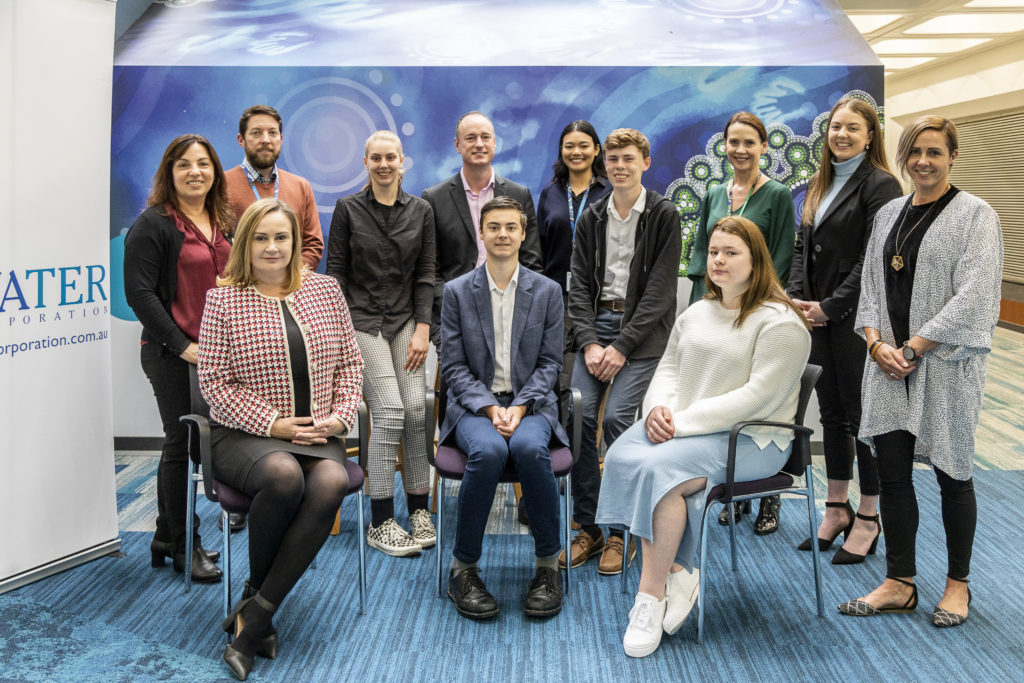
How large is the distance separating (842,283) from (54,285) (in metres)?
3.01

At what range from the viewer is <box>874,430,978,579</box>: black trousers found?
2.90 m

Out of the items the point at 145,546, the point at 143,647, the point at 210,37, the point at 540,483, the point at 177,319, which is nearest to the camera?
the point at 143,647

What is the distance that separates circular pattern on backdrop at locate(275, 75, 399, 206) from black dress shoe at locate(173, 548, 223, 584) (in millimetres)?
2184

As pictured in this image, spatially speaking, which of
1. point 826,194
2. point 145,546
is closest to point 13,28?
point 145,546

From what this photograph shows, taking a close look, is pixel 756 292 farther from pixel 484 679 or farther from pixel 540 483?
pixel 484 679

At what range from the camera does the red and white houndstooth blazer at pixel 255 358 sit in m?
2.87

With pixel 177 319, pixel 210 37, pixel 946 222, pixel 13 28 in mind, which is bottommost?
pixel 177 319

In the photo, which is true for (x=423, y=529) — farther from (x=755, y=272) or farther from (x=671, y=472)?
Result: (x=755, y=272)

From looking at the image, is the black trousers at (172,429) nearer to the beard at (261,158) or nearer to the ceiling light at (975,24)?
the beard at (261,158)

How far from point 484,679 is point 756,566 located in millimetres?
1374

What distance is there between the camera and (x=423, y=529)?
145 inches

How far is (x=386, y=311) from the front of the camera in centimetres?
370

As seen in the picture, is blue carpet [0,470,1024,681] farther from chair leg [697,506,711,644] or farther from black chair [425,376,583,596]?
black chair [425,376,583,596]

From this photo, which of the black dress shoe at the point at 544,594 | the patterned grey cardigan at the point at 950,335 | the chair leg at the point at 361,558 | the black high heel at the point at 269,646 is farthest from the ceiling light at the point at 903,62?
the black high heel at the point at 269,646
